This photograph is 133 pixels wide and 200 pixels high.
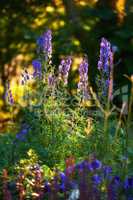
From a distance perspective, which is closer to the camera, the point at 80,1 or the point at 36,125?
the point at 36,125

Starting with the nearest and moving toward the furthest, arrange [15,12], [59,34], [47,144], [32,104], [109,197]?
1. [109,197]
2. [47,144]
3. [32,104]
4. [59,34]
5. [15,12]

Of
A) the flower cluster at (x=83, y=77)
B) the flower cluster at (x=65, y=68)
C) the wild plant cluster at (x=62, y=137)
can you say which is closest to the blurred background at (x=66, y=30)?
the wild plant cluster at (x=62, y=137)

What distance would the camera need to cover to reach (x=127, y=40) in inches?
381

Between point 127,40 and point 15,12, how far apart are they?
2.46 meters

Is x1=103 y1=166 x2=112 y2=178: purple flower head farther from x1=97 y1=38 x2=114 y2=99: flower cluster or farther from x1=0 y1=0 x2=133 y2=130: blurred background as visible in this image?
x1=0 y1=0 x2=133 y2=130: blurred background

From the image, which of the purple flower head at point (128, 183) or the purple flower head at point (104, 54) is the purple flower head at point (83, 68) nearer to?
the purple flower head at point (104, 54)

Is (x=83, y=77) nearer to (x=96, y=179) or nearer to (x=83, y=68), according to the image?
(x=83, y=68)

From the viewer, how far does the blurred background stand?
9.75 m

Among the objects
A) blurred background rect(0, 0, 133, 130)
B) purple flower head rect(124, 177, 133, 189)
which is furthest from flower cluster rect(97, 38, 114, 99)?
blurred background rect(0, 0, 133, 130)

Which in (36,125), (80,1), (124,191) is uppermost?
(80,1)

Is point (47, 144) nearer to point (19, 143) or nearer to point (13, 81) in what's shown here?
point (19, 143)

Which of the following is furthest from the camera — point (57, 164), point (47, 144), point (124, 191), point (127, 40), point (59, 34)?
point (59, 34)

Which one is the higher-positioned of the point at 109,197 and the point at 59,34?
the point at 59,34

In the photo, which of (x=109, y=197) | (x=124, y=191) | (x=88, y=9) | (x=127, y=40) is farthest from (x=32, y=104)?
(x=88, y=9)
